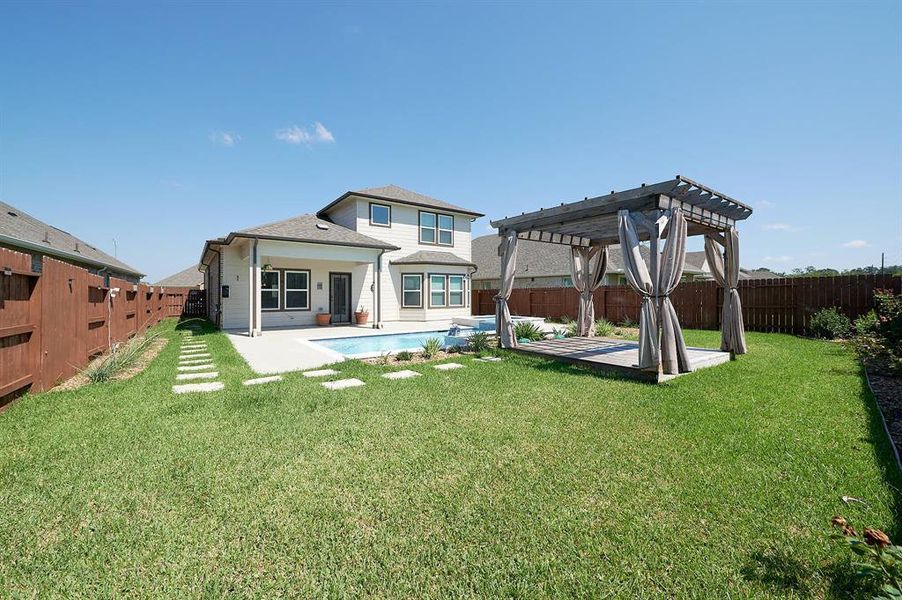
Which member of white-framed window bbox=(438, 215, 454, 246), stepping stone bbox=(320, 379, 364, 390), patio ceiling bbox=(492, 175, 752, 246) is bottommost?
stepping stone bbox=(320, 379, 364, 390)

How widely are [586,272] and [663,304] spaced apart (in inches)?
185

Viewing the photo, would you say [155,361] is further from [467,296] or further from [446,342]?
[467,296]

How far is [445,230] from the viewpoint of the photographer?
19.2 meters

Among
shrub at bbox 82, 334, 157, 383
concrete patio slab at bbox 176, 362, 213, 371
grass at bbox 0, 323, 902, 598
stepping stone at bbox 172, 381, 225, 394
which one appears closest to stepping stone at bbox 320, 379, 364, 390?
grass at bbox 0, 323, 902, 598

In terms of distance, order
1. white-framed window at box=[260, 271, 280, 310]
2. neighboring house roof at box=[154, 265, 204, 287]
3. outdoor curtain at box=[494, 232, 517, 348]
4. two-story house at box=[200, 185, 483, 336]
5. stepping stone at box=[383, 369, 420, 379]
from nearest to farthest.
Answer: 1. stepping stone at box=[383, 369, 420, 379]
2. outdoor curtain at box=[494, 232, 517, 348]
3. two-story house at box=[200, 185, 483, 336]
4. white-framed window at box=[260, 271, 280, 310]
5. neighboring house roof at box=[154, 265, 204, 287]

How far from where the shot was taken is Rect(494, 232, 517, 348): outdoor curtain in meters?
9.11

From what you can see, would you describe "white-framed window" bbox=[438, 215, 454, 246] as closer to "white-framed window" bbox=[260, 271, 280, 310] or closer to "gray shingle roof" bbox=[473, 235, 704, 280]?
"gray shingle roof" bbox=[473, 235, 704, 280]

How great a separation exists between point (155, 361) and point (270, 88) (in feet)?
29.0

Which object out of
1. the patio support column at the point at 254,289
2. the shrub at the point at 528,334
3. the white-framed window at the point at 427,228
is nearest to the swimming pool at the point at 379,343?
the shrub at the point at 528,334

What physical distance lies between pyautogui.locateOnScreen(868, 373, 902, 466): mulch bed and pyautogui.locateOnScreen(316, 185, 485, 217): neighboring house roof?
612 inches

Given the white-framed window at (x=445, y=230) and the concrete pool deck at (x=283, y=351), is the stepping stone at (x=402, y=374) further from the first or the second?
the white-framed window at (x=445, y=230)

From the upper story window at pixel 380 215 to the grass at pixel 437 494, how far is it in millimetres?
12891

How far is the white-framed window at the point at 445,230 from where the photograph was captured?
1902 cm

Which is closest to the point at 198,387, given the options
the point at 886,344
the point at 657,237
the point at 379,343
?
the point at 379,343
